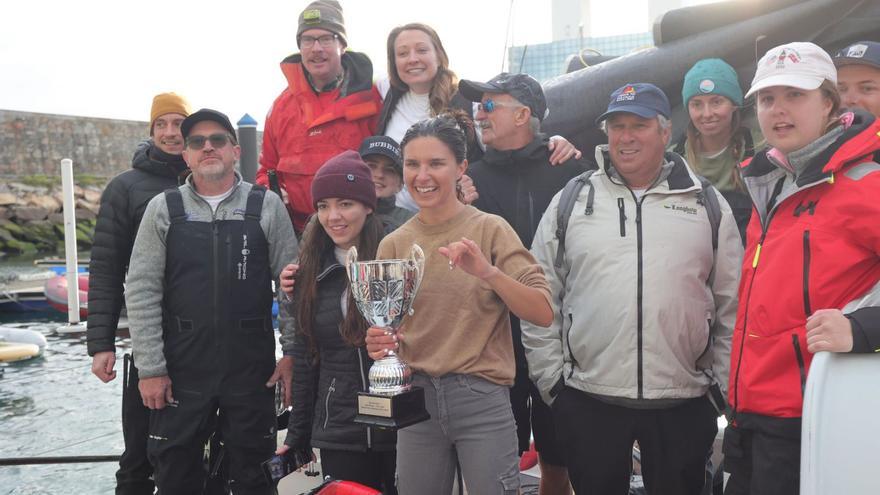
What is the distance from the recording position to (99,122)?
33.2 m

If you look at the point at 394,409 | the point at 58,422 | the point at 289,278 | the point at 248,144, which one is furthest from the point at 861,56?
the point at 58,422

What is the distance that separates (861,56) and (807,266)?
1208mm

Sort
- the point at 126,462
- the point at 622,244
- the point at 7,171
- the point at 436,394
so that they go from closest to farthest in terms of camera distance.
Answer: the point at 436,394, the point at 622,244, the point at 126,462, the point at 7,171

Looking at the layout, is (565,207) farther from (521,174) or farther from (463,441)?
(463,441)

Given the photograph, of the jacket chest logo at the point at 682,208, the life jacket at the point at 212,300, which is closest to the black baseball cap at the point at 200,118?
the life jacket at the point at 212,300

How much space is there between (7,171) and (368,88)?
32.9 metres

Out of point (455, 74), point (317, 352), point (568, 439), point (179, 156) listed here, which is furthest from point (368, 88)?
point (568, 439)

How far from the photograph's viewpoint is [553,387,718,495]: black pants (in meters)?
2.42

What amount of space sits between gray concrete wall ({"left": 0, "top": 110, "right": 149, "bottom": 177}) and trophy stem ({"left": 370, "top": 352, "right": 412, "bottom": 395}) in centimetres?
3339

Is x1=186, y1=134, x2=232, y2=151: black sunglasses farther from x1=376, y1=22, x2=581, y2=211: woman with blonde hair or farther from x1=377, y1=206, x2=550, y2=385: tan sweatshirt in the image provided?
x1=377, y1=206, x2=550, y2=385: tan sweatshirt

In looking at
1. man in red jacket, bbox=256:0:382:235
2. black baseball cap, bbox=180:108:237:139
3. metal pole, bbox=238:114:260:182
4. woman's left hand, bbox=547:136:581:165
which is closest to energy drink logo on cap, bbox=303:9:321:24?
man in red jacket, bbox=256:0:382:235

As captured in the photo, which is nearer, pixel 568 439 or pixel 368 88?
pixel 568 439

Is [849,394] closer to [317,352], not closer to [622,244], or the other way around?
[622,244]

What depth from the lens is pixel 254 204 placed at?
3.07 meters
